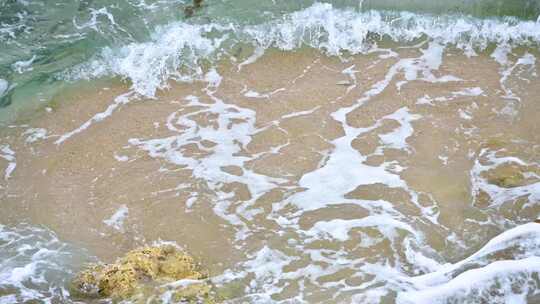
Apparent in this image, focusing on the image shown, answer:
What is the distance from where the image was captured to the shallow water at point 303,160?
551cm

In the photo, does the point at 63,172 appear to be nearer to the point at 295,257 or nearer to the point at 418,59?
the point at 295,257

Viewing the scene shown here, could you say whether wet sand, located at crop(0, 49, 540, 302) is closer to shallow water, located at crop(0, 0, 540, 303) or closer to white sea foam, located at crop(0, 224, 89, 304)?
shallow water, located at crop(0, 0, 540, 303)

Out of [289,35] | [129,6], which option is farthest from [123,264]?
[129,6]

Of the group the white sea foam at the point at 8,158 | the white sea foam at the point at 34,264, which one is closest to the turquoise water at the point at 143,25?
the white sea foam at the point at 8,158

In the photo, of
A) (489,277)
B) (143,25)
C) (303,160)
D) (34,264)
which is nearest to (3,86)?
(143,25)

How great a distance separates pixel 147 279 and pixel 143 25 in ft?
16.6

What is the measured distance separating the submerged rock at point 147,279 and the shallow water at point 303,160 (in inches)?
7.9

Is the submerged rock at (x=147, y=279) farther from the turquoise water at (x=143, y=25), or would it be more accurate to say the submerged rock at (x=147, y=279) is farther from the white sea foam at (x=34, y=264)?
the turquoise water at (x=143, y=25)

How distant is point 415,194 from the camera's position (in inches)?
248

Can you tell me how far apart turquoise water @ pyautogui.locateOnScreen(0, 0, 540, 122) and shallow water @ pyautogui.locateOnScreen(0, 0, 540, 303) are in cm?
7

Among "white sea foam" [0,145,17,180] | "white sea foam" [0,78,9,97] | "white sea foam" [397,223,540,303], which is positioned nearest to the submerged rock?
"white sea foam" [397,223,540,303]

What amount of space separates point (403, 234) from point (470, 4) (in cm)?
494

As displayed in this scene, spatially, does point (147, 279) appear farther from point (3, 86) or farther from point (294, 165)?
point (3, 86)

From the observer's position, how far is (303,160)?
6.84 m
